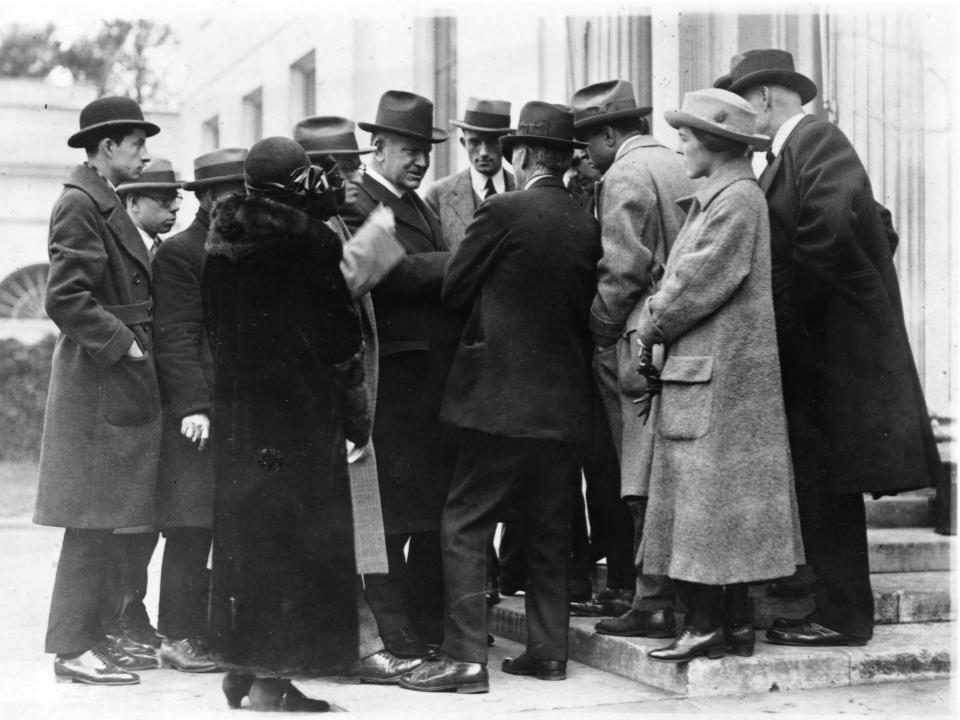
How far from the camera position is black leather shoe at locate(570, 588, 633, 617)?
17.5ft

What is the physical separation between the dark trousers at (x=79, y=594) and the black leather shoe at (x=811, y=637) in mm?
2703

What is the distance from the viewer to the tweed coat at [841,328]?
4.73m

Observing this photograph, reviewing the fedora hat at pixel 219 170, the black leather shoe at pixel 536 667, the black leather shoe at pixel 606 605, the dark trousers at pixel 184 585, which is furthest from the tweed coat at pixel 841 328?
the dark trousers at pixel 184 585

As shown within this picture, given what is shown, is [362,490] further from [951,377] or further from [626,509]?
[951,377]

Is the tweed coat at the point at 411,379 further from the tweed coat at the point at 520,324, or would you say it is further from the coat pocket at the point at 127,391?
the coat pocket at the point at 127,391

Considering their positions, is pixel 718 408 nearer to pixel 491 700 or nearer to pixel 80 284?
pixel 491 700

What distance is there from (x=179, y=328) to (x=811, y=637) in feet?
9.37

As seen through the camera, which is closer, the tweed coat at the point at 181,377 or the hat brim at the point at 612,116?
the tweed coat at the point at 181,377

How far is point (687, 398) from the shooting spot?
14.6 feet

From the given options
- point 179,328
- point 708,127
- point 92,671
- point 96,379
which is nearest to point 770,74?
point 708,127

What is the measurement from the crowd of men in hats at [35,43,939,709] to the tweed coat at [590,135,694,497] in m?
0.01

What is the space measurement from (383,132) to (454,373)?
1171 millimetres

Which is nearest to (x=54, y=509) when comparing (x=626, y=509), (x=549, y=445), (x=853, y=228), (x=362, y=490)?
(x=362, y=490)

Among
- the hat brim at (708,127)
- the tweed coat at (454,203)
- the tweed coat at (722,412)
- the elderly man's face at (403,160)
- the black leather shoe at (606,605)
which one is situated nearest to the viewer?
the tweed coat at (722,412)
